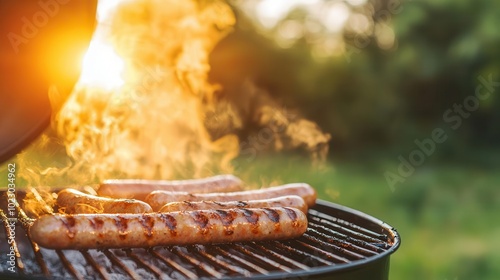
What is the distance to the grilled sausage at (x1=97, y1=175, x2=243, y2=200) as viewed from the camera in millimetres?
4371

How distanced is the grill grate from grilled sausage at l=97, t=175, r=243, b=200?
2.13 feet

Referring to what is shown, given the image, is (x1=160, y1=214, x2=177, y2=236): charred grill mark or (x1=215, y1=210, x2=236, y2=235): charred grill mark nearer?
(x1=160, y1=214, x2=177, y2=236): charred grill mark

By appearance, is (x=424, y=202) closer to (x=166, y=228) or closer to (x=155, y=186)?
(x=155, y=186)

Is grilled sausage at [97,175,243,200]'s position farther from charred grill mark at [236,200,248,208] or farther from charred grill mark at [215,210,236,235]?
charred grill mark at [215,210,236,235]

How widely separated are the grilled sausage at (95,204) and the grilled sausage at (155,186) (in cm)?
33

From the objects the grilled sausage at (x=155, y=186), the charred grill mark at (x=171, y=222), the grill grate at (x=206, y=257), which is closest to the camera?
the grill grate at (x=206, y=257)

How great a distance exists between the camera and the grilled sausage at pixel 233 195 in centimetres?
412

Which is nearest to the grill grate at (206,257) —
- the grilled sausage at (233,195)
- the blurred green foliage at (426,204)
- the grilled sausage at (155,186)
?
the grilled sausage at (233,195)

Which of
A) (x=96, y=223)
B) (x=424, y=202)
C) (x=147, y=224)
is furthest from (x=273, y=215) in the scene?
(x=424, y=202)

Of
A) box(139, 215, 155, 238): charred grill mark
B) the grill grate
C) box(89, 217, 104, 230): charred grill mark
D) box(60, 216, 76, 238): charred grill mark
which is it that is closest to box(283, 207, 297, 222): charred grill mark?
the grill grate

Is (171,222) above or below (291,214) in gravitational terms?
below

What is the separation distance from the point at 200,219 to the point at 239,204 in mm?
538

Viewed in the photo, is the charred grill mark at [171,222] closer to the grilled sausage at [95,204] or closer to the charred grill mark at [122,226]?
the charred grill mark at [122,226]

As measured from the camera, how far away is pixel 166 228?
3.46 metres
